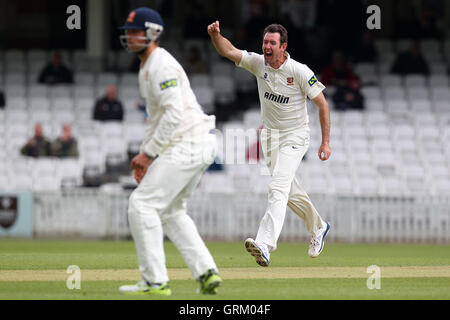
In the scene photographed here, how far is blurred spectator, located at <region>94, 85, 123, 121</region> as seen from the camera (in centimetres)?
1872


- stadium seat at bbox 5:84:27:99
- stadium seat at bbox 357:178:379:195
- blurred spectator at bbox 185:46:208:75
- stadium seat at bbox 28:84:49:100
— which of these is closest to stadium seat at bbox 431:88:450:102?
stadium seat at bbox 357:178:379:195

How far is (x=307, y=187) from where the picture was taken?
16797 mm

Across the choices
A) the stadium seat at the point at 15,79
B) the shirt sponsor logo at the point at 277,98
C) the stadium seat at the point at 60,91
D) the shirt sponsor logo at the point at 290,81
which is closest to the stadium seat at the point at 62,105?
the stadium seat at the point at 60,91

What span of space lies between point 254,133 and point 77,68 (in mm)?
5528

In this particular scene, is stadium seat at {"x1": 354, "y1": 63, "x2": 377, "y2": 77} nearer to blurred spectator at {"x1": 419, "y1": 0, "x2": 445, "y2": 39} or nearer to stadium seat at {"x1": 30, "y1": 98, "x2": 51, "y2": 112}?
blurred spectator at {"x1": 419, "y1": 0, "x2": 445, "y2": 39}

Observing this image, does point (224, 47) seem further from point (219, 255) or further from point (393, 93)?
point (393, 93)

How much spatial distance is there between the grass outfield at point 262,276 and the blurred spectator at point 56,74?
7.85m

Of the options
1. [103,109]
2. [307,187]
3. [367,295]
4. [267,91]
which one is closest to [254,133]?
[307,187]

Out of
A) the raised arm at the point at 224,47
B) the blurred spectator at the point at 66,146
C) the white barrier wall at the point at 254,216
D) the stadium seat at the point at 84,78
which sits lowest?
the white barrier wall at the point at 254,216

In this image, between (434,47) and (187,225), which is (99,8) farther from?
(187,225)

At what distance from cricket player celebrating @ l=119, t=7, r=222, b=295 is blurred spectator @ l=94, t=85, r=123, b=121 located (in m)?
12.0

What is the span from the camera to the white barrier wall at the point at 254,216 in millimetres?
16062

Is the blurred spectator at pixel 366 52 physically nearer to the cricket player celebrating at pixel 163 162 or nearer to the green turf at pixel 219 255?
the green turf at pixel 219 255

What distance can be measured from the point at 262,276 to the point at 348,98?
11131mm
